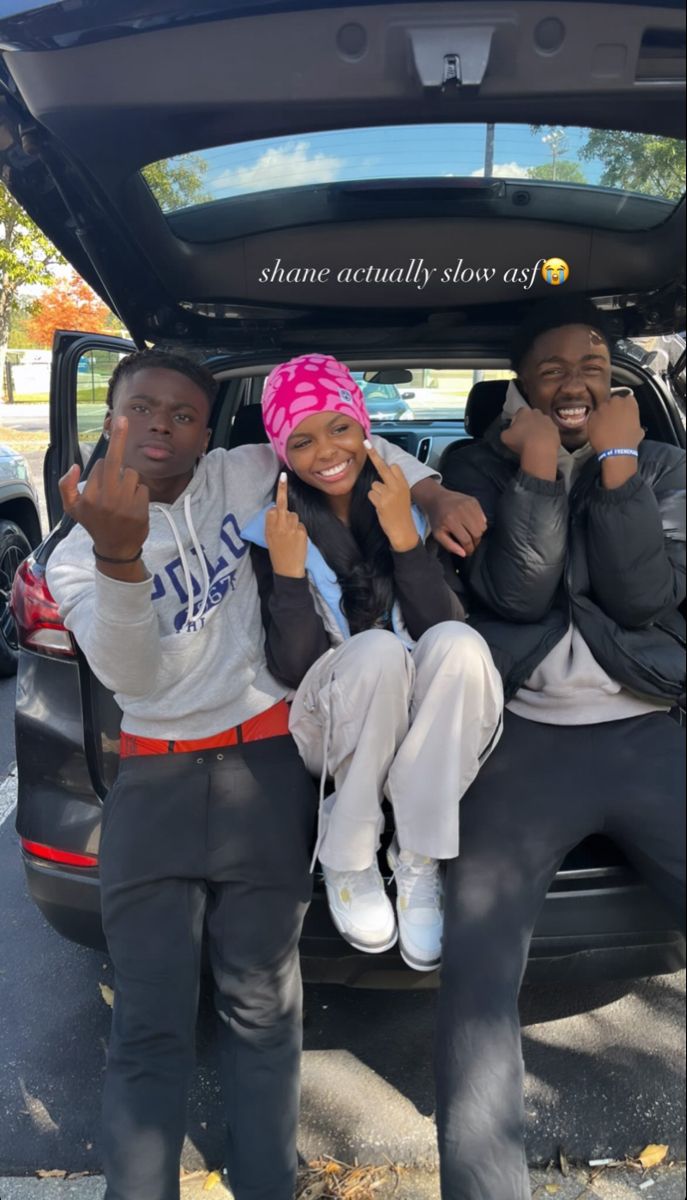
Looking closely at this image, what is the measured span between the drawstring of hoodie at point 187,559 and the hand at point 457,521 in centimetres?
52

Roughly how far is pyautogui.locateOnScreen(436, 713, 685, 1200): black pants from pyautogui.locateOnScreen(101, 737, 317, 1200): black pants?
33 centimetres

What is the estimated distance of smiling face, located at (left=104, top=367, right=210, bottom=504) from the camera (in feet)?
6.43

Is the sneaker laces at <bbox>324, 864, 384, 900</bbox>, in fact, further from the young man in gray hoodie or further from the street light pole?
the street light pole

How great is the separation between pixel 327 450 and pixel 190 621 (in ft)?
1.61

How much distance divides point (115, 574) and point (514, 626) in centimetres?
89

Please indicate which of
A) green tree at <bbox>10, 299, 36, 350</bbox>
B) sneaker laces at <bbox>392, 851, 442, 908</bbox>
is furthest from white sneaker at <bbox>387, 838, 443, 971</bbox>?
green tree at <bbox>10, 299, 36, 350</bbox>

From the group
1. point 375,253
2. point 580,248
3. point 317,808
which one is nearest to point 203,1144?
point 317,808

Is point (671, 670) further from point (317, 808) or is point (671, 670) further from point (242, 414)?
point (242, 414)

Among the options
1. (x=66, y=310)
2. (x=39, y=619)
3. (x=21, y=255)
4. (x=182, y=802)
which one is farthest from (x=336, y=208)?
(x=66, y=310)

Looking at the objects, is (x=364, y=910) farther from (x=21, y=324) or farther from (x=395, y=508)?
(x=21, y=324)

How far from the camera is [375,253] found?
2342mm

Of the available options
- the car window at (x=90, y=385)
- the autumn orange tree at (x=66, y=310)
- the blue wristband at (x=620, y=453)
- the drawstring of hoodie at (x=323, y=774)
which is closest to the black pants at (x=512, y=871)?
the drawstring of hoodie at (x=323, y=774)

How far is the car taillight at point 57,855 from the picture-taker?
1.99 m

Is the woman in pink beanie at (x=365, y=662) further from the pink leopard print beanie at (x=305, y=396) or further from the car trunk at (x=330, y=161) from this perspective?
the car trunk at (x=330, y=161)
